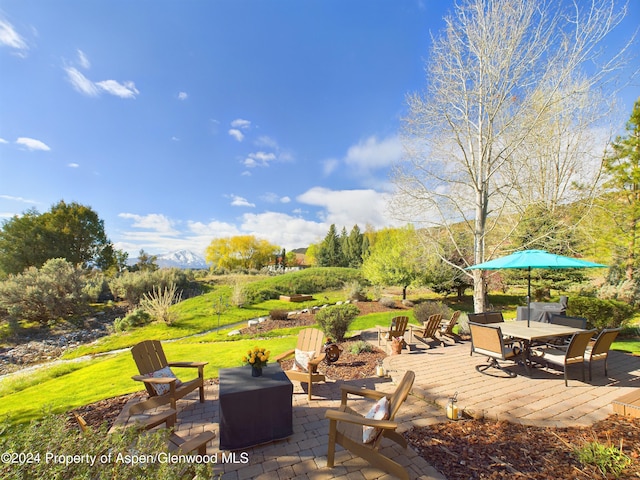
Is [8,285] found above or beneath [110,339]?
above

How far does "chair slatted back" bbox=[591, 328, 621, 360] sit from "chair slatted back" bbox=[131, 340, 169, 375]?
21.0 ft

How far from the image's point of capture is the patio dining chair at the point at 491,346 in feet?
14.2

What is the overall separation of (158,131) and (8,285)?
10.0m

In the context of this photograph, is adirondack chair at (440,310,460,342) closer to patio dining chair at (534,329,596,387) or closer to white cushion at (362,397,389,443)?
patio dining chair at (534,329,596,387)

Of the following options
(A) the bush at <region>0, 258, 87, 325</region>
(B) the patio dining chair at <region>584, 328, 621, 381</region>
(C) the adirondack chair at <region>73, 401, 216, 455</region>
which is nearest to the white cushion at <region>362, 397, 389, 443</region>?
(C) the adirondack chair at <region>73, 401, 216, 455</region>

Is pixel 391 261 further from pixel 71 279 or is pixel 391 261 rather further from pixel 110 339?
pixel 71 279

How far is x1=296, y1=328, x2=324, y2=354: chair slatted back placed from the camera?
4574 mm

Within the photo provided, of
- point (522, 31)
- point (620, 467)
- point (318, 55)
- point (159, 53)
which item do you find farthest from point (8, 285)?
point (522, 31)

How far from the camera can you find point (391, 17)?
721 centimetres

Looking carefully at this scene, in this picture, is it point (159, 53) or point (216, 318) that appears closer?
point (159, 53)

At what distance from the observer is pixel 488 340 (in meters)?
4.52

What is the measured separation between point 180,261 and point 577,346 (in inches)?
3222

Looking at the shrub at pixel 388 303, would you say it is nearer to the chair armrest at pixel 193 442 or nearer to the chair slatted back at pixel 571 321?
the chair slatted back at pixel 571 321

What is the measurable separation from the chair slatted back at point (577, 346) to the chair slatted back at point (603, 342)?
14 centimetres
